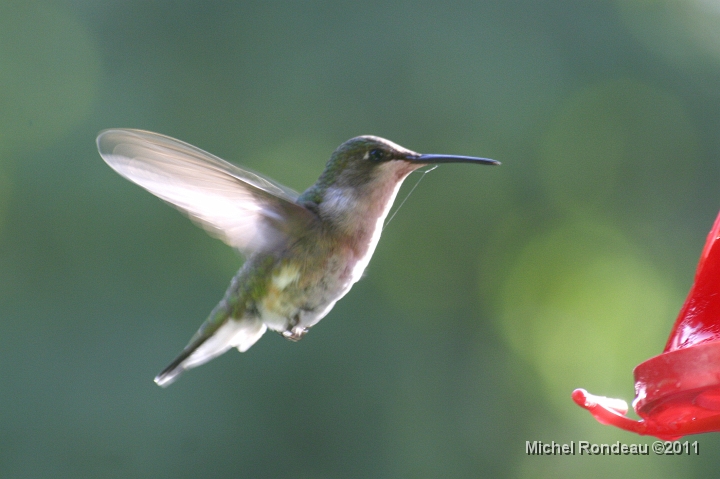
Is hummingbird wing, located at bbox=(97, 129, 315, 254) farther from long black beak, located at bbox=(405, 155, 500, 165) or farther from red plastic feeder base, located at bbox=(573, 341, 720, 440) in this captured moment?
red plastic feeder base, located at bbox=(573, 341, 720, 440)

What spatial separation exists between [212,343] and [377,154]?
805 millimetres

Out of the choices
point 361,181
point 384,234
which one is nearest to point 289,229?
point 361,181

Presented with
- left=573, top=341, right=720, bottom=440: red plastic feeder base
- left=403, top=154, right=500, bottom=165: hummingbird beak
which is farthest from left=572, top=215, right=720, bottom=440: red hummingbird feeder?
left=403, top=154, right=500, bottom=165: hummingbird beak

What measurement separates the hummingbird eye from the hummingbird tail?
25.0 inches

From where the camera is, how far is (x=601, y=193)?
6.66 meters

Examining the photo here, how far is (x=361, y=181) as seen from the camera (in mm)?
2545

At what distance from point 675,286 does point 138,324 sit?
396 centimetres

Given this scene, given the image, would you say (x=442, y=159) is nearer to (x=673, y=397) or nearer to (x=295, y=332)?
(x=295, y=332)

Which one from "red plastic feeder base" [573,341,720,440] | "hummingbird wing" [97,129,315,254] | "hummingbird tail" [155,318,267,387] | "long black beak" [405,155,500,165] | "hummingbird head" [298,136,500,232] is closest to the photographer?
"red plastic feeder base" [573,341,720,440]

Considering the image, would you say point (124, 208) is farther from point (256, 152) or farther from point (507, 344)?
point (507, 344)

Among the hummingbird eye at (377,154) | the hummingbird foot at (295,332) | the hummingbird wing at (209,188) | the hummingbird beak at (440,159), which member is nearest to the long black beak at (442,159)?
the hummingbird beak at (440,159)

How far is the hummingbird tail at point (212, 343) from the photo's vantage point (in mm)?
2676

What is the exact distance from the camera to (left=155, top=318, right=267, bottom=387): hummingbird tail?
268 centimetres

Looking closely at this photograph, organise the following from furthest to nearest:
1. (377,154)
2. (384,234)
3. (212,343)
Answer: (384,234) < (212,343) < (377,154)
